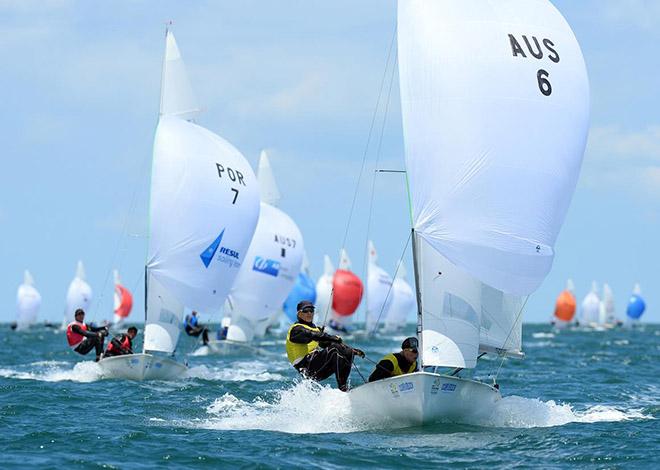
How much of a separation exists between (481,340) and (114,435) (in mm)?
4811

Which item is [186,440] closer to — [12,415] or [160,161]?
[12,415]

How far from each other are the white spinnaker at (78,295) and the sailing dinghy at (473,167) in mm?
66330

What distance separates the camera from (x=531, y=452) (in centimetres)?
1348

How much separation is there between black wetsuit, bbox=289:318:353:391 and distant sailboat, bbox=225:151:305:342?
69.7 ft

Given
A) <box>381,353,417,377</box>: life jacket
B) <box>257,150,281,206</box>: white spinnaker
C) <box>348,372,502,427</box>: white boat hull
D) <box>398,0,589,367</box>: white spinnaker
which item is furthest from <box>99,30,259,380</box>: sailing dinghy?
<box>257,150,281,206</box>: white spinnaker

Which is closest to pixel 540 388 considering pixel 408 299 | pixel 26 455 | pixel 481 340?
pixel 481 340

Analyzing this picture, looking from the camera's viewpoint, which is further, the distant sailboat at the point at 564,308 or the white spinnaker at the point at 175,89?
the distant sailboat at the point at 564,308

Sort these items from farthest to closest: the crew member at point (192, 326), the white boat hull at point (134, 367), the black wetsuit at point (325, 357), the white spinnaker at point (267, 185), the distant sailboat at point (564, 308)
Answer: the distant sailboat at point (564, 308)
the white spinnaker at point (267, 185)
the crew member at point (192, 326)
the white boat hull at point (134, 367)
the black wetsuit at point (325, 357)

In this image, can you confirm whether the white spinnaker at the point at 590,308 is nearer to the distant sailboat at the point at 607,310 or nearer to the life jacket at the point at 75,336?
the distant sailboat at the point at 607,310

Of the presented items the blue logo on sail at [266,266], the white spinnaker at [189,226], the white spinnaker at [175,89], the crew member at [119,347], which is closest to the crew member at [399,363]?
the crew member at [119,347]

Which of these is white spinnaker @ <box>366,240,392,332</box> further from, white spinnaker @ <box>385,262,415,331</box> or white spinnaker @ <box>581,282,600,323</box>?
white spinnaker @ <box>581,282,600,323</box>

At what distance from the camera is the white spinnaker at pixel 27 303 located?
3354 inches

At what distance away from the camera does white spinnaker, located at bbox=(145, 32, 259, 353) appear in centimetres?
2511

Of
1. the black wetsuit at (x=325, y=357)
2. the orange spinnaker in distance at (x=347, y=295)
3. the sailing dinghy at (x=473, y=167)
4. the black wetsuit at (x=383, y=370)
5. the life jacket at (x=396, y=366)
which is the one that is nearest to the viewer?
the sailing dinghy at (x=473, y=167)
